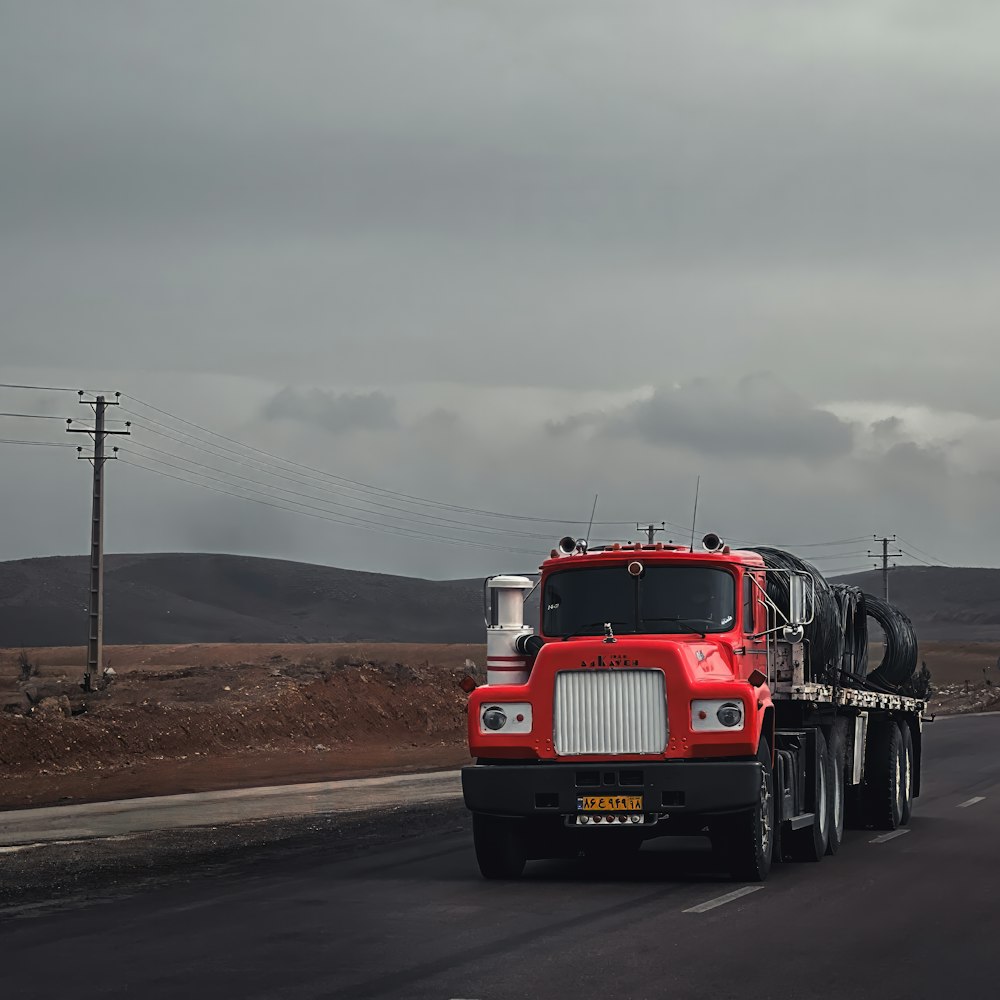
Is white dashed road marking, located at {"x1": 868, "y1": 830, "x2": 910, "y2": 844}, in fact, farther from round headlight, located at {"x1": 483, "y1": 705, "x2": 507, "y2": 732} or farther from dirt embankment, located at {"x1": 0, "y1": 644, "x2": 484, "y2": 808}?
dirt embankment, located at {"x1": 0, "y1": 644, "x2": 484, "y2": 808}

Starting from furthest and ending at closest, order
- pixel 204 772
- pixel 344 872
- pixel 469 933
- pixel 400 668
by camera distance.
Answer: pixel 400 668 < pixel 204 772 < pixel 344 872 < pixel 469 933

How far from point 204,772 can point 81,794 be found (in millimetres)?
5449

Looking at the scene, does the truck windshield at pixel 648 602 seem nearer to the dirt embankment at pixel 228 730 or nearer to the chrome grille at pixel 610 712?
the chrome grille at pixel 610 712

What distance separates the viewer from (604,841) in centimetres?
1869

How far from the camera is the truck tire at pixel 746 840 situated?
1634 cm

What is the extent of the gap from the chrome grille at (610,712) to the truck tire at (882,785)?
308 inches

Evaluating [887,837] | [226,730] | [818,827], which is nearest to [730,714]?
[818,827]

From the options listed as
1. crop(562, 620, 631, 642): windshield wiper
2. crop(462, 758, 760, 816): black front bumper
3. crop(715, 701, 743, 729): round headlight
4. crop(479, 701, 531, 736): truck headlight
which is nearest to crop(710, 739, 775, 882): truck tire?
crop(462, 758, 760, 816): black front bumper

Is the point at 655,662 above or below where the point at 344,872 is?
above

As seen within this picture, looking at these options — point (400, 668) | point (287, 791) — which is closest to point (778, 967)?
point (287, 791)

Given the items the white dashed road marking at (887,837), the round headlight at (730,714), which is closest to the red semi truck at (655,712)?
the round headlight at (730,714)

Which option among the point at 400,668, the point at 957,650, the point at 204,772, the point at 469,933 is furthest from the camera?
the point at 957,650

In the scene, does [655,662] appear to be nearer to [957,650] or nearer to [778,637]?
[778,637]

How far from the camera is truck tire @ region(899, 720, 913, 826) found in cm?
2381
